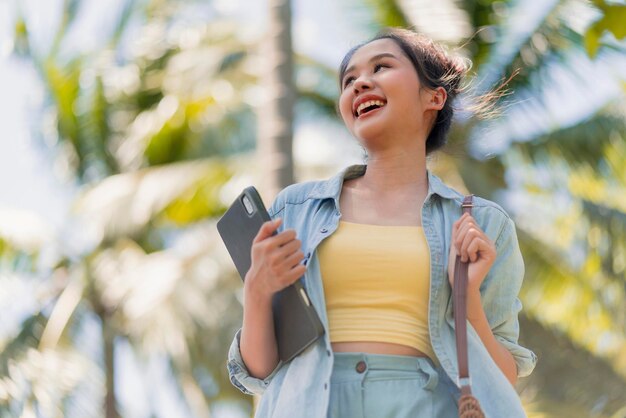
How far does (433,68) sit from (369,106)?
0.28m

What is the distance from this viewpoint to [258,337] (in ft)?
10.6

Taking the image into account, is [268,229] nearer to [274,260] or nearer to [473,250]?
[274,260]

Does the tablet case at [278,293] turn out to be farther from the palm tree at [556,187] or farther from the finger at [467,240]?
the palm tree at [556,187]

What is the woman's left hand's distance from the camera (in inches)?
124

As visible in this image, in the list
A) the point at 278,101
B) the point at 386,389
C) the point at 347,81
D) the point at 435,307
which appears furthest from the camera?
the point at 278,101

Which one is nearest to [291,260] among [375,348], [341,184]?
[375,348]

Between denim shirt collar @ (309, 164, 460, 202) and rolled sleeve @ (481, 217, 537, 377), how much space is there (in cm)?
19

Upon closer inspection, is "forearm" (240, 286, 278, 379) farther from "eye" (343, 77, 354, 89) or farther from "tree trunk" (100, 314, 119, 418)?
"tree trunk" (100, 314, 119, 418)

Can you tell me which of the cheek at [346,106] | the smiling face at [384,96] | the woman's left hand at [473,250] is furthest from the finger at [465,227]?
the cheek at [346,106]

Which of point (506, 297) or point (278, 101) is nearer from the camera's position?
point (506, 297)

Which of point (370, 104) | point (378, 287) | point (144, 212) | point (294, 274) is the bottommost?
point (144, 212)

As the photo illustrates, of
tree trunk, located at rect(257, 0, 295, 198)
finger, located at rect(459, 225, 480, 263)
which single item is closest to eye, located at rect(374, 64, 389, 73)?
finger, located at rect(459, 225, 480, 263)

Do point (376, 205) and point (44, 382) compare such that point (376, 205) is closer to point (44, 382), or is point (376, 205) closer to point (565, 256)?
point (565, 256)

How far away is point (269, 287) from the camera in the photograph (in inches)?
123
